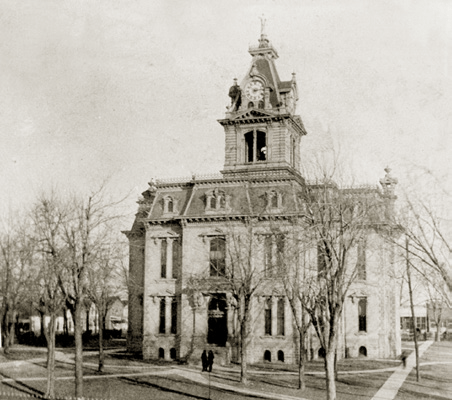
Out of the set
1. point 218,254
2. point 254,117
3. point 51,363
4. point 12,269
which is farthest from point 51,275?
point 254,117

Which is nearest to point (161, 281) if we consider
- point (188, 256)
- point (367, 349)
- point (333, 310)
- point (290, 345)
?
point (188, 256)

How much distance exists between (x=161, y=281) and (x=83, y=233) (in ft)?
66.8

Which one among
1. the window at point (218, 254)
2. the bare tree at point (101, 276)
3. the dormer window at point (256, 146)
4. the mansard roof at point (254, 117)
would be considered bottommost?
the bare tree at point (101, 276)

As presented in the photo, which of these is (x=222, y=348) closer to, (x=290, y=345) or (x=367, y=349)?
(x=290, y=345)

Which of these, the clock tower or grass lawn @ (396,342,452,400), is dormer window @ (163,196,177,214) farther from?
grass lawn @ (396,342,452,400)

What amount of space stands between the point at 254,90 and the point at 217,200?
40.7ft

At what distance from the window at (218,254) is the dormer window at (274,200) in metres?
4.08

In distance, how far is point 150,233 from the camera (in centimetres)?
4472

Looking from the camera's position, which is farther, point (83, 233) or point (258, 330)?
point (258, 330)

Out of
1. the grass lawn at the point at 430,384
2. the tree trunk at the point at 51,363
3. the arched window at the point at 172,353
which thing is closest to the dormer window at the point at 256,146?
the arched window at the point at 172,353

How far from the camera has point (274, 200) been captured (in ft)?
137

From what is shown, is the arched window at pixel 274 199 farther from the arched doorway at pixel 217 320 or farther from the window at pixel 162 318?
the window at pixel 162 318

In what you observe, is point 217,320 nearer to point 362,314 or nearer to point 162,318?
point 162,318

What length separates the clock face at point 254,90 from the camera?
50.6 meters
